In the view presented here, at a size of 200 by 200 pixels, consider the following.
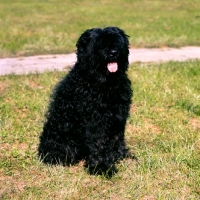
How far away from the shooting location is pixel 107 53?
3.99 meters

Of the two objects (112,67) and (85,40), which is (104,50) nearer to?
(112,67)

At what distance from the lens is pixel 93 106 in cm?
437

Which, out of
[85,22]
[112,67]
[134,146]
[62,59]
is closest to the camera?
[112,67]

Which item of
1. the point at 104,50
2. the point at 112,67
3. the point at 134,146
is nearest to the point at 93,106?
the point at 112,67

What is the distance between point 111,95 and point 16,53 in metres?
8.78

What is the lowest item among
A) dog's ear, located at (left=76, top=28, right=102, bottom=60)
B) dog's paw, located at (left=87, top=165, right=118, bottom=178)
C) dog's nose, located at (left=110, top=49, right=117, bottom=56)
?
dog's paw, located at (left=87, top=165, right=118, bottom=178)

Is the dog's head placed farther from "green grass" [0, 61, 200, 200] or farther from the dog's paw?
"green grass" [0, 61, 200, 200]

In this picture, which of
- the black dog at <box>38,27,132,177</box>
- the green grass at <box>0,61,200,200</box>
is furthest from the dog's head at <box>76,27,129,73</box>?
the green grass at <box>0,61,200,200</box>

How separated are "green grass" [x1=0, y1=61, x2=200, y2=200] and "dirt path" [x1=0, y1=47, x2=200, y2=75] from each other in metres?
1.64

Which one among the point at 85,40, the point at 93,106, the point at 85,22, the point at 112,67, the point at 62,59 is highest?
the point at 85,22

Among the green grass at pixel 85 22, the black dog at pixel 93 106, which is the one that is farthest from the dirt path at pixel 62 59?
the black dog at pixel 93 106

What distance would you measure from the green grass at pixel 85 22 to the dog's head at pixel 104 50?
8416mm

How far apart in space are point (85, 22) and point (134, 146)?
14.0 metres

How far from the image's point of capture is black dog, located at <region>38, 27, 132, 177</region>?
4113 mm
